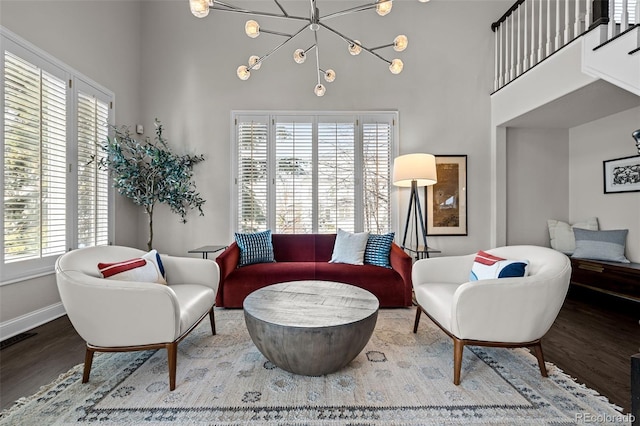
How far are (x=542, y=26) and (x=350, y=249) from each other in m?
3.79

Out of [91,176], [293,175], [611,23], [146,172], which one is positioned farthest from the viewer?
[293,175]

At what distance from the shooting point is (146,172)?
3.54 metres

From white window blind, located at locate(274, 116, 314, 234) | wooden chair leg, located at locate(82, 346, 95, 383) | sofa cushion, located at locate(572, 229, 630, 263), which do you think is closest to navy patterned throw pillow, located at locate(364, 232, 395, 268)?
white window blind, located at locate(274, 116, 314, 234)

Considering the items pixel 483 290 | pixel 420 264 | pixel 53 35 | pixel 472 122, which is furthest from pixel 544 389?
pixel 53 35

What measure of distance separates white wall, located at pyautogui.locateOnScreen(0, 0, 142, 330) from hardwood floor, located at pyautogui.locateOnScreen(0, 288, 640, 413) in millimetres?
233

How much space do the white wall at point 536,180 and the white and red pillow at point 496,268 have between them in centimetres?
234

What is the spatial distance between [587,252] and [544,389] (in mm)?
2613

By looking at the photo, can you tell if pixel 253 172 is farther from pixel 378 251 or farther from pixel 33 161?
pixel 33 161

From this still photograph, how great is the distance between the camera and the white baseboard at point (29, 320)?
2.38 metres

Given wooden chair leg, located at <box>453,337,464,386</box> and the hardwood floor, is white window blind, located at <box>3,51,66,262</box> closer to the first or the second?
the hardwood floor

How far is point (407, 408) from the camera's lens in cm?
154

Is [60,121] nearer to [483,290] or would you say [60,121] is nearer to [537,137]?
[483,290]

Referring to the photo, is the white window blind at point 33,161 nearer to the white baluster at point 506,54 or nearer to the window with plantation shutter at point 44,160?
the window with plantation shutter at point 44,160

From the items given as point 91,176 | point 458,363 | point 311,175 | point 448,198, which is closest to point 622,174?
point 448,198
